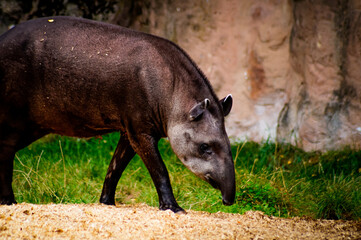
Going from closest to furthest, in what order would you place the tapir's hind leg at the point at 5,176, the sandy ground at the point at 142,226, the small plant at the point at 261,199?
the sandy ground at the point at 142,226 < the tapir's hind leg at the point at 5,176 < the small plant at the point at 261,199

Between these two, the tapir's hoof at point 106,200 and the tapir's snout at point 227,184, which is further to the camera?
the tapir's hoof at point 106,200

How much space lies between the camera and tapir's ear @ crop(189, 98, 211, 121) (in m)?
4.43

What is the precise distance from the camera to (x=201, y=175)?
14.8 ft

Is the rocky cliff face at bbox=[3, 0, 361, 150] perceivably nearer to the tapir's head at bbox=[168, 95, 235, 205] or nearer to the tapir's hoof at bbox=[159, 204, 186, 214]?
the tapir's head at bbox=[168, 95, 235, 205]

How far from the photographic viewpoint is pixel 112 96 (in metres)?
4.61

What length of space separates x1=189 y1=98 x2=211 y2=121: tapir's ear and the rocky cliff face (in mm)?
Result: 3133

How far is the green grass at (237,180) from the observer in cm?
515

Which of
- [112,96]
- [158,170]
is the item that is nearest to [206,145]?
[158,170]

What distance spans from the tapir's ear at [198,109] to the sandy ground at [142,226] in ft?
3.03

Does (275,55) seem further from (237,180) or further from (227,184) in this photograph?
(227,184)

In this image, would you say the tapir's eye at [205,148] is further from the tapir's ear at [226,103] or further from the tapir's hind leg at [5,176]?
the tapir's hind leg at [5,176]

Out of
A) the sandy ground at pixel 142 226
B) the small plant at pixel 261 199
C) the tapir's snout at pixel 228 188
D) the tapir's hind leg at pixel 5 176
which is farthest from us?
the small plant at pixel 261 199

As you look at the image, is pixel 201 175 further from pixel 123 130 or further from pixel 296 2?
pixel 296 2

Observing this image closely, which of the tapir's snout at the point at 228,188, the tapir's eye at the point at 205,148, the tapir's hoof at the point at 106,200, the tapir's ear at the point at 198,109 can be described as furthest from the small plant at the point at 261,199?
the tapir's hoof at the point at 106,200
